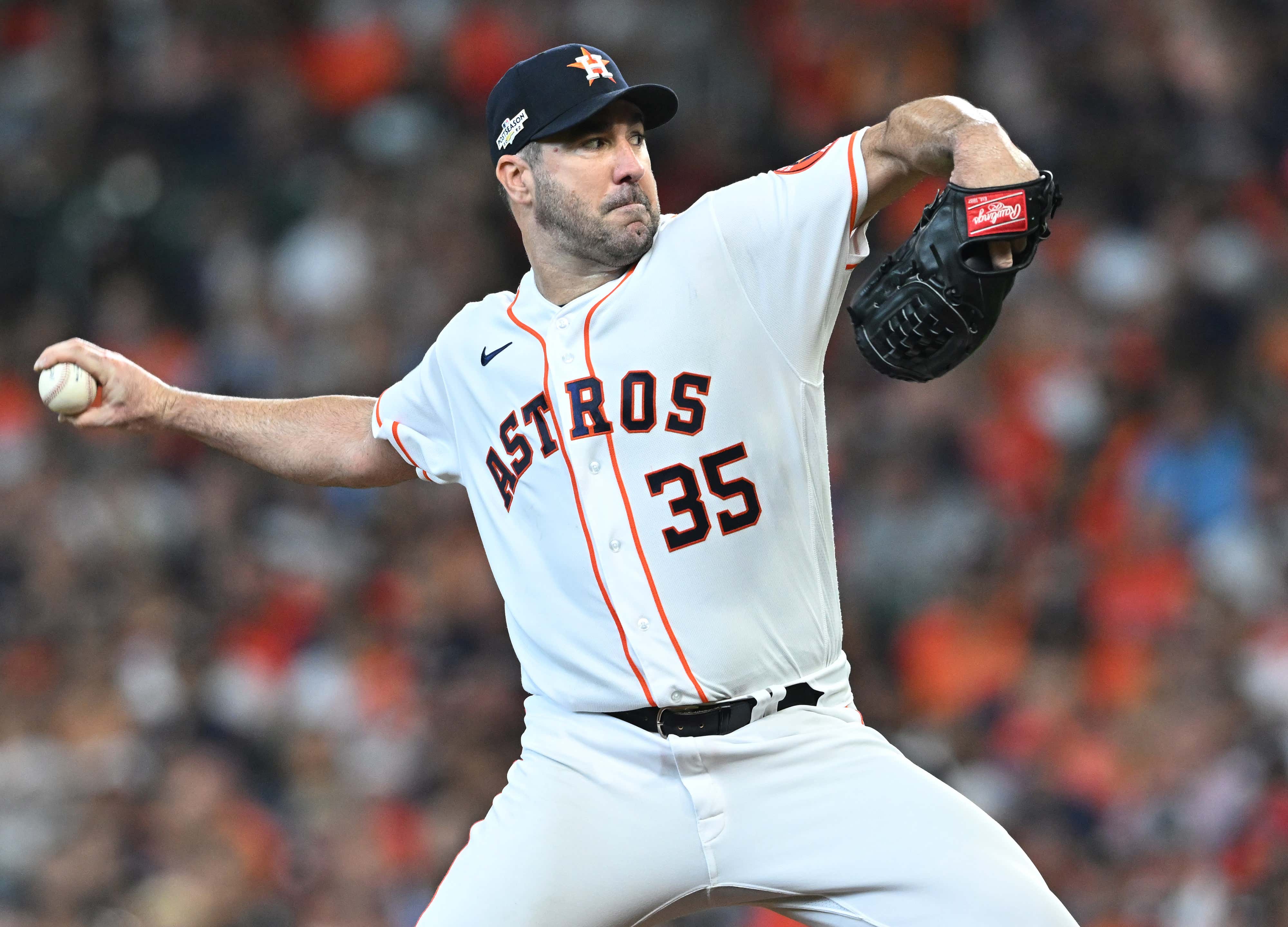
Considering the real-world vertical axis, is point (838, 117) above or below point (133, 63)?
below

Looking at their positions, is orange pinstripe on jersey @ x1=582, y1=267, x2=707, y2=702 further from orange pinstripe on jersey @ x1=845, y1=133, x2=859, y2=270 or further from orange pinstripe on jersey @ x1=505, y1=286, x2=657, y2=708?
orange pinstripe on jersey @ x1=845, y1=133, x2=859, y2=270

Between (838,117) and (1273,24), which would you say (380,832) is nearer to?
(838,117)

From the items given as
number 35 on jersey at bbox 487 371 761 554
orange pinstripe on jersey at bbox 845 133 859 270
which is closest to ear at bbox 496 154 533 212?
number 35 on jersey at bbox 487 371 761 554

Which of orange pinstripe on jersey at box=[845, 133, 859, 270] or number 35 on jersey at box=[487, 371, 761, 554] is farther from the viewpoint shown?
number 35 on jersey at box=[487, 371, 761, 554]

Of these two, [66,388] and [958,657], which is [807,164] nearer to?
[66,388]

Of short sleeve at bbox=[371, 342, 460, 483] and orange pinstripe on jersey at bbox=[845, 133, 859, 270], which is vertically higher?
orange pinstripe on jersey at bbox=[845, 133, 859, 270]

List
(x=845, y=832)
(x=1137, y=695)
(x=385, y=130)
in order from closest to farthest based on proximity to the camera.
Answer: (x=845, y=832) < (x=1137, y=695) < (x=385, y=130)

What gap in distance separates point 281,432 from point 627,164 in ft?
3.66

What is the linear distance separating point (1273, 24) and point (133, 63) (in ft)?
21.3

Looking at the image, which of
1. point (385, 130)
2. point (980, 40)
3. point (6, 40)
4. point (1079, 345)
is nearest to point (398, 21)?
point (385, 130)

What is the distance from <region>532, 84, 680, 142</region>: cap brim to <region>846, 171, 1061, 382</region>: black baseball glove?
705 mm

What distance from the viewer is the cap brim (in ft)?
10.8

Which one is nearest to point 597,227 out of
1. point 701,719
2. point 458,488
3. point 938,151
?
point 938,151

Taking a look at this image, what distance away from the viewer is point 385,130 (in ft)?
28.9
